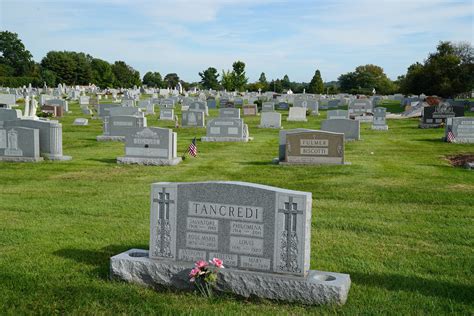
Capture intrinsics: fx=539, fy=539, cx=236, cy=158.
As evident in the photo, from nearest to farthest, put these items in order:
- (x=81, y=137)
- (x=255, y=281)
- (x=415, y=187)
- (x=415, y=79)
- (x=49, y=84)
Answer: (x=255, y=281), (x=415, y=187), (x=81, y=137), (x=415, y=79), (x=49, y=84)

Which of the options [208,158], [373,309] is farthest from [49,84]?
[373,309]

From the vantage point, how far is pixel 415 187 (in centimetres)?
1165

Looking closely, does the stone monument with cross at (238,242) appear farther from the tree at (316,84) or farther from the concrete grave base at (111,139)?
the tree at (316,84)

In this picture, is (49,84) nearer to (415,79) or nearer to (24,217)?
(415,79)

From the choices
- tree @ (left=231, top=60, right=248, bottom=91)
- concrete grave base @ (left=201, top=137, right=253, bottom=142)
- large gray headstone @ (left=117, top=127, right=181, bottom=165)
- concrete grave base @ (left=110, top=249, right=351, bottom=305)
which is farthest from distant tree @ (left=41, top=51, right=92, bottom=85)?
concrete grave base @ (left=110, top=249, right=351, bottom=305)

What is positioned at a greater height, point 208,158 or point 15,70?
point 15,70

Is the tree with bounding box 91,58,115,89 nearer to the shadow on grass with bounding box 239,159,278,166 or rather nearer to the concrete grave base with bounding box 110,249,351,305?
the shadow on grass with bounding box 239,159,278,166

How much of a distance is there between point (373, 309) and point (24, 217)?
625 centimetres

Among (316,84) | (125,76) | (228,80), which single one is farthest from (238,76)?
(125,76)

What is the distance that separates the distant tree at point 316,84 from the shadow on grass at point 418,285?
91379 mm

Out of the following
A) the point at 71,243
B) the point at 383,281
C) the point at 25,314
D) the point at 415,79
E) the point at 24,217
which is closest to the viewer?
the point at 25,314

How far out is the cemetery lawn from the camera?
5.38 m

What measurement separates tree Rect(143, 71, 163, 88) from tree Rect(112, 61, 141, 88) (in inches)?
267

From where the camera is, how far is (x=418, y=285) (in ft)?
19.2
